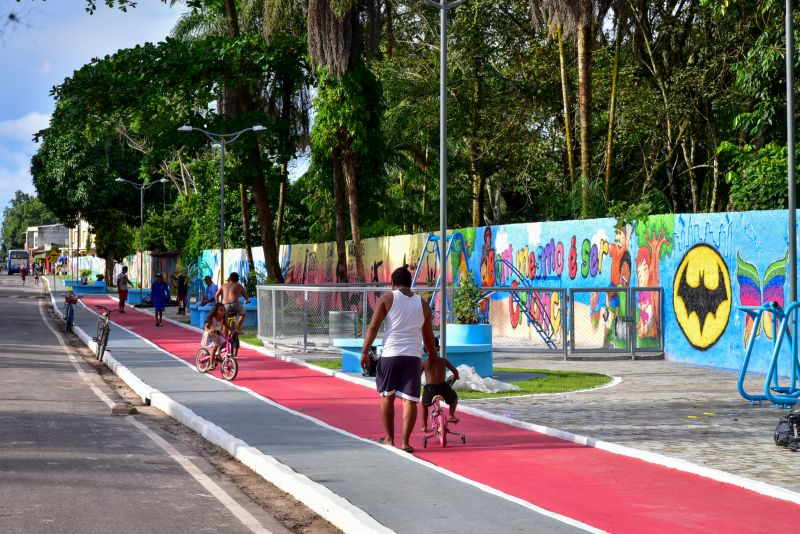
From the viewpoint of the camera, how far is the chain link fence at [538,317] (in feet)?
80.3

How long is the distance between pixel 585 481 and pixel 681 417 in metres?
4.74

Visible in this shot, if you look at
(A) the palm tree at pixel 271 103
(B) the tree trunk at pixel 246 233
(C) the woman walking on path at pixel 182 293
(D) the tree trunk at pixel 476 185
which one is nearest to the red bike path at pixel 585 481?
(A) the palm tree at pixel 271 103

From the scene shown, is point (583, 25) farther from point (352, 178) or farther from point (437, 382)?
point (437, 382)

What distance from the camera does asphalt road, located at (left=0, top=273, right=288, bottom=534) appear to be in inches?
328

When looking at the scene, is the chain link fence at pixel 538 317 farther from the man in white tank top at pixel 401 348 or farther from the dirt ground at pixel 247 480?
the man in white tank top at pixel 401 348

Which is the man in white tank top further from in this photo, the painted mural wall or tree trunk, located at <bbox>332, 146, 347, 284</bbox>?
tree trunk, located at <bbox>332, 146, 347, 284</bbox>

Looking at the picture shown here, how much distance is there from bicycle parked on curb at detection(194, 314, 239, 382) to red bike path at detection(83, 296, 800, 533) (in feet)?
14.0

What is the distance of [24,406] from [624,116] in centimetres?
2671

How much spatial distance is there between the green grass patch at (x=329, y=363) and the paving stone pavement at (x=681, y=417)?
5.52 m

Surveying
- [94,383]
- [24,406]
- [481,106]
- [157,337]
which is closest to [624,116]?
[481,106]

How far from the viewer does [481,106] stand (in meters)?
43.4

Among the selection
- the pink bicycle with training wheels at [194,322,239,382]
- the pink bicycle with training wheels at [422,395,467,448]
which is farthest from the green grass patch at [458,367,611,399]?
Result: the pink bicycle with training wheels at [194,322,239,382]

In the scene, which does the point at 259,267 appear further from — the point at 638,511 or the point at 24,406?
the point at 638,511

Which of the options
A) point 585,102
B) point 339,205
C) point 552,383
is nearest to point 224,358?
point 552,383
